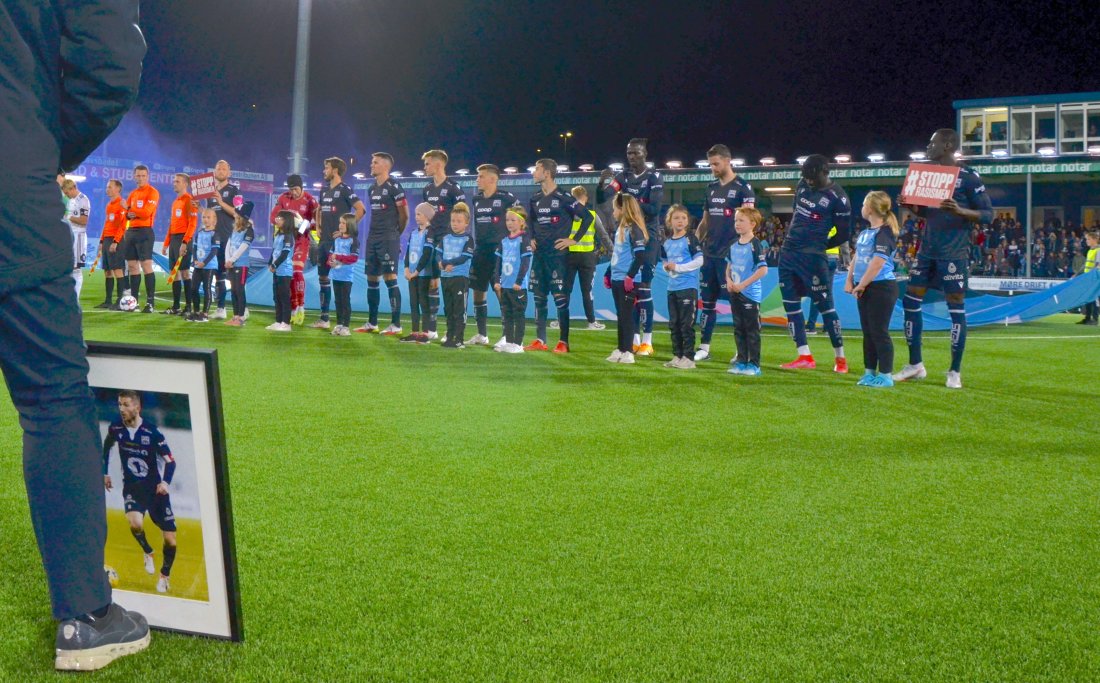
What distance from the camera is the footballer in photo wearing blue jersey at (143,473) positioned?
2396 millimetres

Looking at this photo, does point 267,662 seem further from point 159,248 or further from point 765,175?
point 765,175

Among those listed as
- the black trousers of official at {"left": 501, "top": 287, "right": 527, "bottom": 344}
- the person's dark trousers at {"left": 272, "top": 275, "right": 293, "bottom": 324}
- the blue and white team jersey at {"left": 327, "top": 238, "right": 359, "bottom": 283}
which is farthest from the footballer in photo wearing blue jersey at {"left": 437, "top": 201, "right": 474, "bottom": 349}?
the person's dark trousers at {"left": 272, "top": 275, "right": 293, "bottom": 324}

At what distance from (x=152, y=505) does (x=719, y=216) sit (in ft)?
28.1

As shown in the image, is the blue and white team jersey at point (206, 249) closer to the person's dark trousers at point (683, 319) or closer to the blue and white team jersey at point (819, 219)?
the person's dark trousers at point (683, 319)

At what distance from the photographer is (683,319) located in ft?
31.6

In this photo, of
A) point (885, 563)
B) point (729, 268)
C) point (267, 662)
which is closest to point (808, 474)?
point (885, 563)

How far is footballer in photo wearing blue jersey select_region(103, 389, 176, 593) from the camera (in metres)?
2.40

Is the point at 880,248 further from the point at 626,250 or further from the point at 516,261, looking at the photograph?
the point at 516,261

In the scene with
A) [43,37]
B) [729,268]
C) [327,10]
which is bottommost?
[729,268]

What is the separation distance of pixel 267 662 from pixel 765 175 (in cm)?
3774

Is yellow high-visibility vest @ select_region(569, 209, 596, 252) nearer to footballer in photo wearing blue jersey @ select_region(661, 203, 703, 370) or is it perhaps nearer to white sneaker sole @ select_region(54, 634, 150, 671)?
footballer in photo wearing blue jersey @ select_region(661, 203, 703, 370)

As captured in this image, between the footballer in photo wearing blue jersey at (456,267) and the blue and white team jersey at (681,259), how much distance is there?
2763 millimetres

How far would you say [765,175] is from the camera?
125 feet

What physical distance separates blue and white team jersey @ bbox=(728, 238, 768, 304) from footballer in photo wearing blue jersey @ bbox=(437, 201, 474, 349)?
345 centimetres
